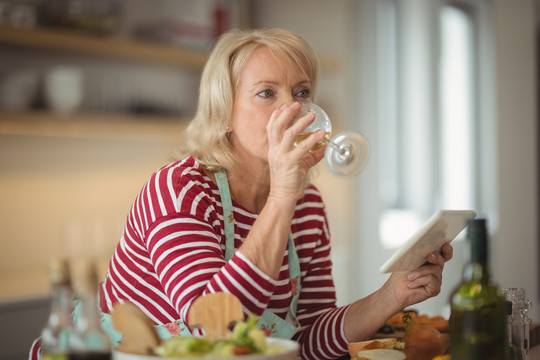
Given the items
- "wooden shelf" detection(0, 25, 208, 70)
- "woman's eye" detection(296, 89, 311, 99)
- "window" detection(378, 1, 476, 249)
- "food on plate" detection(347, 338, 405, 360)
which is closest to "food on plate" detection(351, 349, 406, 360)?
"food on plate" detection(347, 338, 405, 360)

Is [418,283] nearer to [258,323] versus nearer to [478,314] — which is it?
[258,323]

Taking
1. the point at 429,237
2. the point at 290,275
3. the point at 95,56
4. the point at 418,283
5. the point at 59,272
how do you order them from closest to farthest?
the point at 59,272, the point at 429,237, the point at 418,283, the point at 290,275, the point at 95,56

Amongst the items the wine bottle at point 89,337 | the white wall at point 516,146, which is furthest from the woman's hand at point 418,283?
the white wall at point 516,146

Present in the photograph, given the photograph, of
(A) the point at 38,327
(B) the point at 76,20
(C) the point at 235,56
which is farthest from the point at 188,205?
(B) the point at 76,20

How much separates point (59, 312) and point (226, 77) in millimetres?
842

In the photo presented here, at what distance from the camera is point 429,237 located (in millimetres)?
1134

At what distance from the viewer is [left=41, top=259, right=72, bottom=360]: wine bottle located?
874 millimetres

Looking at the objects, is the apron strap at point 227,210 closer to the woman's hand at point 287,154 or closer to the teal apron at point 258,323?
the teal apron at point 258,323

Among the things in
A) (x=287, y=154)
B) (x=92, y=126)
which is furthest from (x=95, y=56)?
(x=287, y=154)

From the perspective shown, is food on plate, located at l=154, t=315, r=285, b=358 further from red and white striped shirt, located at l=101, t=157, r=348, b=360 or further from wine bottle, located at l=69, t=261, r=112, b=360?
red and white striped shirt, located at l=101, t=157, r=348, b=360

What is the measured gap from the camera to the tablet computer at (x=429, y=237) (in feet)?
3.49

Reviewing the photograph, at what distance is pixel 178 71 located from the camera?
373 cm

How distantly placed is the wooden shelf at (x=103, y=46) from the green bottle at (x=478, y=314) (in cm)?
231

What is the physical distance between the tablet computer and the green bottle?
74 millimetres
